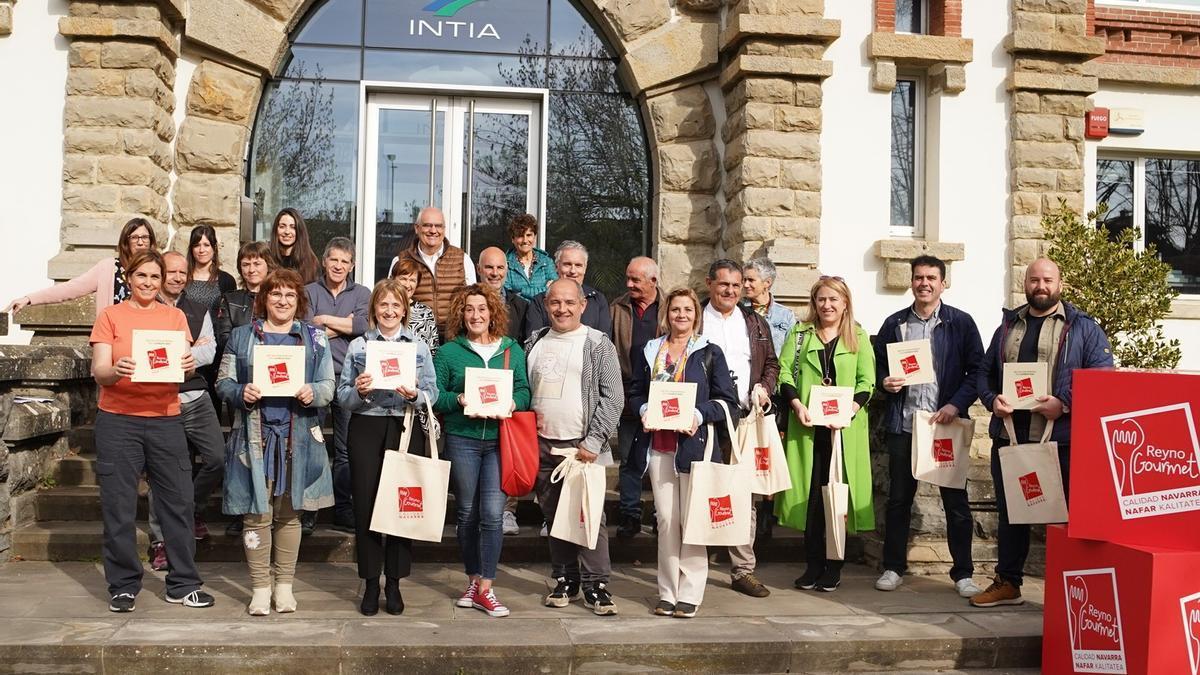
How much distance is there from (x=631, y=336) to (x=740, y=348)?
3.24 ft

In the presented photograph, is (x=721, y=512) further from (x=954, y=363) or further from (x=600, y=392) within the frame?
(x=954, y=363)

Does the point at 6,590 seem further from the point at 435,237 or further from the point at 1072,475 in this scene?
the point at 1072,475

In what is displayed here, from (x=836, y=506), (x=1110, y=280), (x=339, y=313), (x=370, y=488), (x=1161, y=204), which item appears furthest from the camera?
(x=1161, y=204)

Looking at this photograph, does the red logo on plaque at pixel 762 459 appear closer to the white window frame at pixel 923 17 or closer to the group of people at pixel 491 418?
the group of people at pixel 491 418

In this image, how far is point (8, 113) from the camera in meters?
9.24

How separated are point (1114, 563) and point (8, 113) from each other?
9186mm

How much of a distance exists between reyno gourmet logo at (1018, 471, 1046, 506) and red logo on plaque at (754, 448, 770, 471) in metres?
1.50

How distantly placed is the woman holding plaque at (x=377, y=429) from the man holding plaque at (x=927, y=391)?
302 centimetres

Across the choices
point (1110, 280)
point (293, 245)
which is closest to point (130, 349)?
point (293, 245)

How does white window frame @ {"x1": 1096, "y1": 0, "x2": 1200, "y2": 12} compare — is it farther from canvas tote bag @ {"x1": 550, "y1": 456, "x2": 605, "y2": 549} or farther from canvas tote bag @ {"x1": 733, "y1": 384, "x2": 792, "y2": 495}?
canvas tote bag @ {"x1": 550, "y1": 456, "x2": 605, "y2": 549}

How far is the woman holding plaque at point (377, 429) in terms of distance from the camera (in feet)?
19.8

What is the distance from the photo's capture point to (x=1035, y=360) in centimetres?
652

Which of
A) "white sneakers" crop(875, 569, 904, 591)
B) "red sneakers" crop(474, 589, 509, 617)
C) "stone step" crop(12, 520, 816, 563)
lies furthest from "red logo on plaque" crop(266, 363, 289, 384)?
"white sneakers" crop(875, 569, 904, 591)

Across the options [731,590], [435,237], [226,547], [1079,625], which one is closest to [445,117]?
[435,237]
